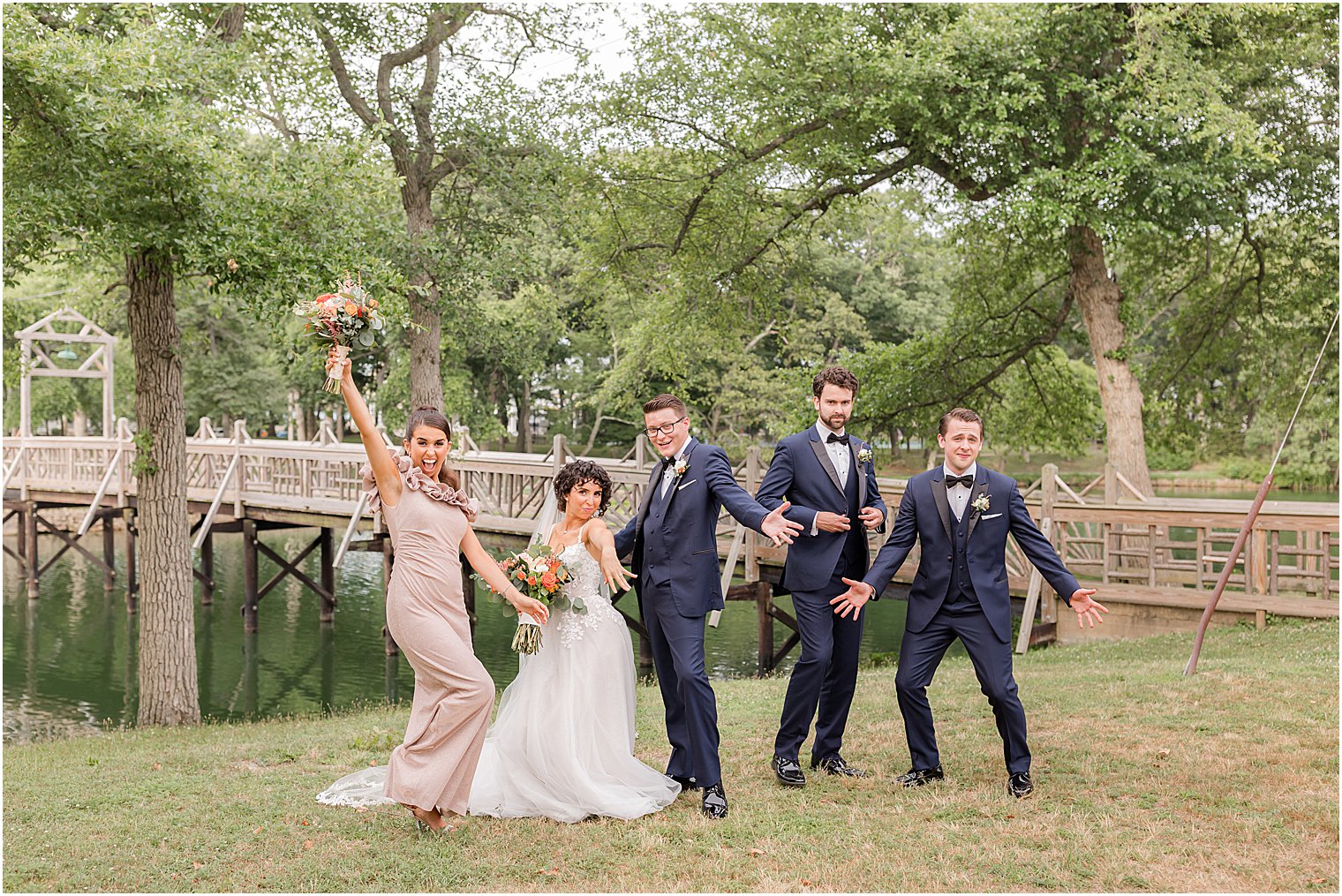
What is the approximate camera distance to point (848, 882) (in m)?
5.22

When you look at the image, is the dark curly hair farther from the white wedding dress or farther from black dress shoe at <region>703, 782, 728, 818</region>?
black dress shoe at <region>703, 782, 728, 818</region>

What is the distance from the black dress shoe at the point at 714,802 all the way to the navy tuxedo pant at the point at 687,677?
3 centimetres

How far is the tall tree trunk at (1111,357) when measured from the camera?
18.1 metres

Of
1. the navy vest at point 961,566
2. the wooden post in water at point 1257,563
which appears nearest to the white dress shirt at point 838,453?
the navy vest at point 961,566

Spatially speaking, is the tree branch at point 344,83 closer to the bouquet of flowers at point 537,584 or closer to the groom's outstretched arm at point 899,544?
the bouquet of flowers at point 537,584

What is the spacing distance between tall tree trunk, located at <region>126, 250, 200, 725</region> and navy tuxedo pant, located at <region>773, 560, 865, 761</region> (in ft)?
26.1

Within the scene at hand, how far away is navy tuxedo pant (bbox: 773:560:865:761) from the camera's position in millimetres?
6621

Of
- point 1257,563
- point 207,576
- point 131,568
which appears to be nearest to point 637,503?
point 1257,563

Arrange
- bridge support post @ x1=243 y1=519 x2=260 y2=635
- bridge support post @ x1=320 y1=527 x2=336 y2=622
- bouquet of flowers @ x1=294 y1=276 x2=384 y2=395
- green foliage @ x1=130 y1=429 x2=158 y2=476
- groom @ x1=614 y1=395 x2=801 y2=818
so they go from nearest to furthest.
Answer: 1. bouquet of flowers @ x1=294 y1=276 x2=384 y2=395
2. groom @ x1=614 y1=395 x2=801 y2=818
3. green foliage @ x1=130 y1=429 x2=158 y2=476
4. bridge support post @ x1=243 y1=519 x2=260 y2=635
5. bridge support post @ x1=320 y1=527 x2=336 y2=622

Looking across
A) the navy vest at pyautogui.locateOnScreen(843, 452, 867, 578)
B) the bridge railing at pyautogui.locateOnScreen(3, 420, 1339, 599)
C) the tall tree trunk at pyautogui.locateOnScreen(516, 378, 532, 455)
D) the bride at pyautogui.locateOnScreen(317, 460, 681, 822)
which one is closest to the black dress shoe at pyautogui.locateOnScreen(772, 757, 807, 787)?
the bride at pyautogui.locateOnScreen(317, 460, 681, 822)

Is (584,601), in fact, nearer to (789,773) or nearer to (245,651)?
(789,773)

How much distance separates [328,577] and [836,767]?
19131mm

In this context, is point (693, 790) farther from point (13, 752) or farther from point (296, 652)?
point (296, 652)

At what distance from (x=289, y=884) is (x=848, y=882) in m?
2.56
